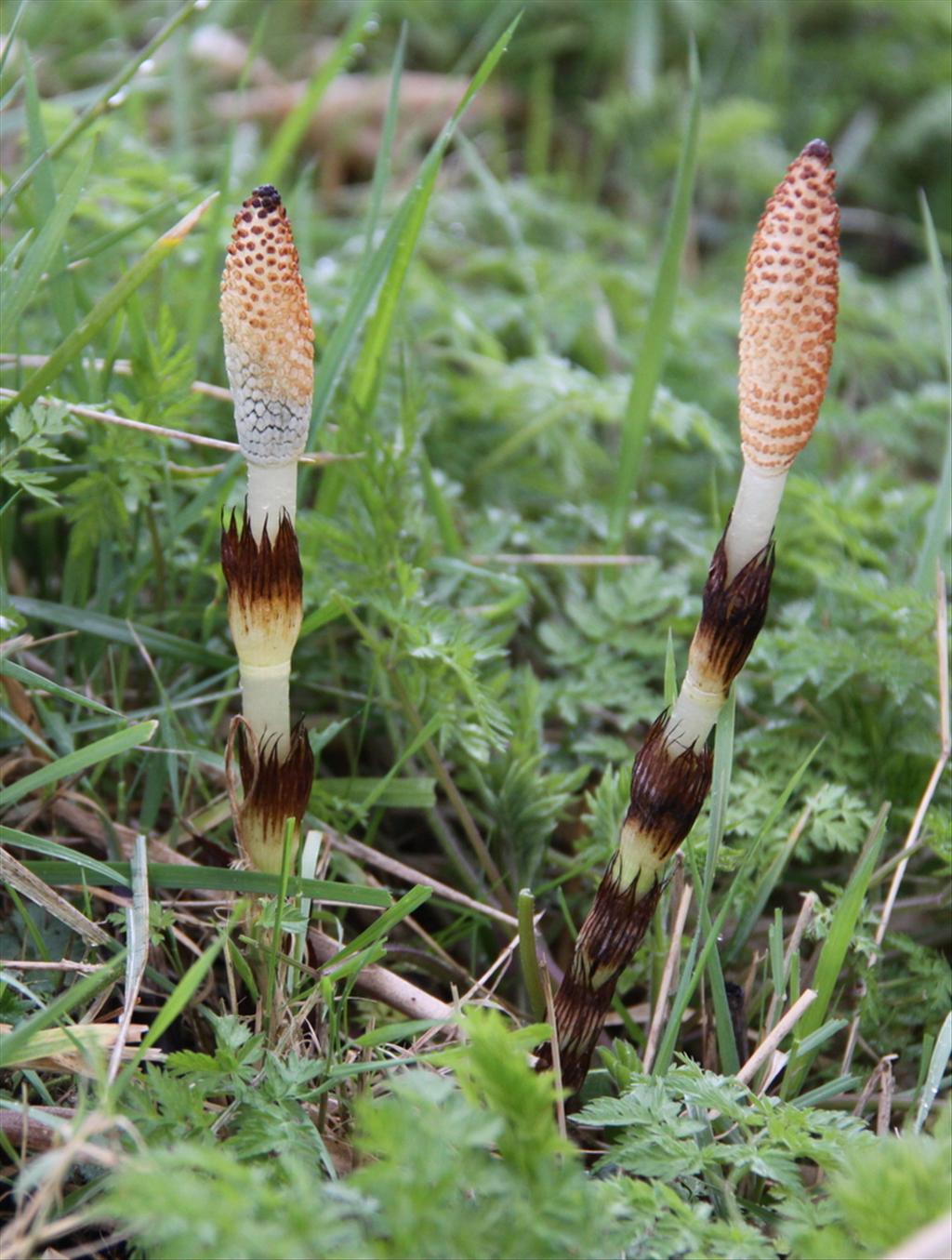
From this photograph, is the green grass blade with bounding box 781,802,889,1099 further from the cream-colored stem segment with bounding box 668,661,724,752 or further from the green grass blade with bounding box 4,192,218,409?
the green grass blade with bounding box 4,192,218,409

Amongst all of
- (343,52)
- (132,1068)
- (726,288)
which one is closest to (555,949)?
(132,1068)

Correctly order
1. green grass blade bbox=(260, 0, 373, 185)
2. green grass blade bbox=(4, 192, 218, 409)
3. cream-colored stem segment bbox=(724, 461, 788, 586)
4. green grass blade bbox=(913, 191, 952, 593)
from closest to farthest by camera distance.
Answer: cream-colored stem segment bbox=(724, 461, 788, 586), green grass blade bbox=(4, 192, 218, 409), green grass blade bbox=(913, 191, 952, 593), green grass blade bbox=(260, 0, 373, 185)

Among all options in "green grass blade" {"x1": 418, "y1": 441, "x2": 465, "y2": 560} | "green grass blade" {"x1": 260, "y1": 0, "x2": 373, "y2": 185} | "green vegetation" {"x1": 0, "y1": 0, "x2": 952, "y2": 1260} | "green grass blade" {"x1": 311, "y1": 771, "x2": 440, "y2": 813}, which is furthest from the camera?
"green grass blade" {"x1": 260, "y1": 0, "x2": 373, "y2": 185}

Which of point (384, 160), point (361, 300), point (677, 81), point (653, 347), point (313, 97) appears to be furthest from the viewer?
point (677, 81)

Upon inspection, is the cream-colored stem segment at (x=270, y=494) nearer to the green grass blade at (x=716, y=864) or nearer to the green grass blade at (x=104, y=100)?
the green grass blade at (x=716, y=864)

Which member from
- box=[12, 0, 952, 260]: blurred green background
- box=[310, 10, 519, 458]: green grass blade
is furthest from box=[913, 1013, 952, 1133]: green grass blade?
box=[12, 0, 952, 260]: blurred green background

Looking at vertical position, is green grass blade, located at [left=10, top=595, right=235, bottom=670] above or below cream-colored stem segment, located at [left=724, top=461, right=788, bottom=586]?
below

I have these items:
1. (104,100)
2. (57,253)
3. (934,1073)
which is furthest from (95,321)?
(934,1073)

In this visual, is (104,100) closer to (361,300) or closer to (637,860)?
(361,300)
